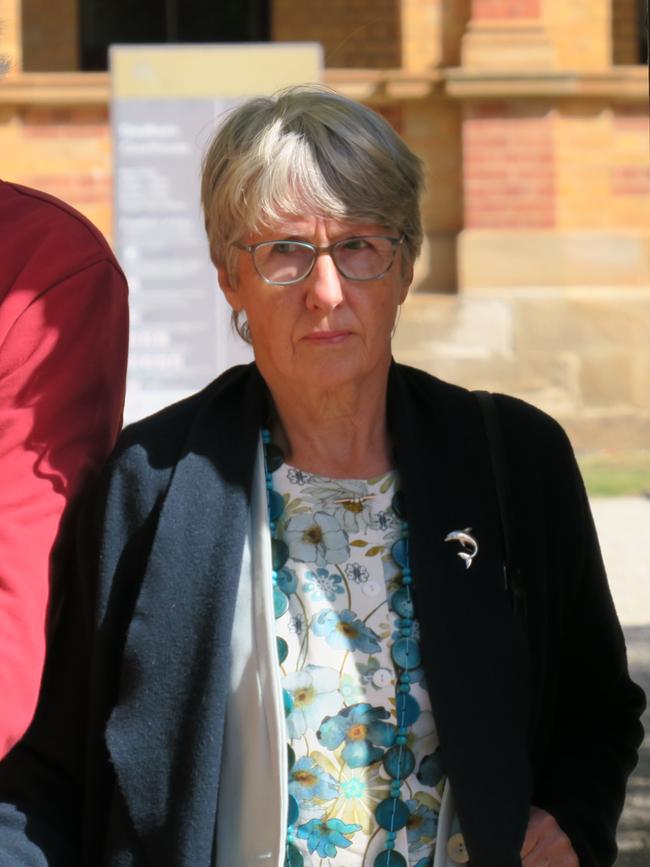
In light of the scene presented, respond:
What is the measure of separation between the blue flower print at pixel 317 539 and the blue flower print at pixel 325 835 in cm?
37

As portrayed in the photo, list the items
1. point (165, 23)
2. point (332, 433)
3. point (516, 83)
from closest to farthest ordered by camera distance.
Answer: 1. point (332, 433)
2. point (516, 83)
3. point (165, 23)

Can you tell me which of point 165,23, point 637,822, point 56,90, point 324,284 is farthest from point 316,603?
point 165,23

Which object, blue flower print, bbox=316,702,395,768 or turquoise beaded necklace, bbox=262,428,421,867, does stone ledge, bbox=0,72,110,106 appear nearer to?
turquoise beaded necklace, bbox=262,428,421,867

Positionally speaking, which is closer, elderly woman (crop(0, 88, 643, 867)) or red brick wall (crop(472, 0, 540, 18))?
elderly woman (crop(0, 88, 643, 867))

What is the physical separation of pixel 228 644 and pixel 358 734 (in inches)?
9.0

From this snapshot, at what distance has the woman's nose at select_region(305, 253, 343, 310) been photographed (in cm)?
230

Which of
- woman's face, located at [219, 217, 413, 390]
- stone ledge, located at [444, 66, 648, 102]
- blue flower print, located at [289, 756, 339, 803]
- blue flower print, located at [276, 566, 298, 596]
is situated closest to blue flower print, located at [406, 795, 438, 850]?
blue flower print, located at [289, 756, 339, 803]

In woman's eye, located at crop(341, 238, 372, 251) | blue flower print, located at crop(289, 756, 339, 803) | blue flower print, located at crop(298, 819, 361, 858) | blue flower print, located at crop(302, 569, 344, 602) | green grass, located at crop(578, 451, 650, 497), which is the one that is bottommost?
green grass, located at crop(578, 451, 650, 497)

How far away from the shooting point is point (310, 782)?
7.39ft

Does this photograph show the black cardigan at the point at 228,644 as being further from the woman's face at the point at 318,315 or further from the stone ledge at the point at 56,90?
the stone ledge at the point at 56,90

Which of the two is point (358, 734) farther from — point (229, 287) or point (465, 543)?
point (229, 287)

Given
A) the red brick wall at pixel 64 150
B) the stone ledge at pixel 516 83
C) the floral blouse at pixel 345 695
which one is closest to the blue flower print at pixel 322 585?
the floral blouse at pixel 345 695

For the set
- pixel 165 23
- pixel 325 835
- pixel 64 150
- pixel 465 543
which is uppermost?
pixel 165 23

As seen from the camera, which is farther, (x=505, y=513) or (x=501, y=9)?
(x=501, y=9)
